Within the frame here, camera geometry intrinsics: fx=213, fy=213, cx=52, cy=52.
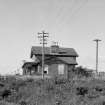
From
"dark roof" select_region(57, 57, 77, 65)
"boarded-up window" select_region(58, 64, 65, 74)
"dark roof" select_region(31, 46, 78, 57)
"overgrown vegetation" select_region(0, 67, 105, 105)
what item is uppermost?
"dark roof" select_region(31, 46, 78, 57)

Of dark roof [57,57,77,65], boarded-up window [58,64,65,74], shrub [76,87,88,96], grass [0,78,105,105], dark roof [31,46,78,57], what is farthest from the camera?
dark roof [31,46,78,57]

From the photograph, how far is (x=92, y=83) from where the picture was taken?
106ft

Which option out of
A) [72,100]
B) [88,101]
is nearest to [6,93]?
[72,100]

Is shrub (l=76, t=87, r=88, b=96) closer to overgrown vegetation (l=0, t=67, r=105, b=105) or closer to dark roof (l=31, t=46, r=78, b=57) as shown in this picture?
overgrown vegetation (l=0, t=67, r=105, b=105)

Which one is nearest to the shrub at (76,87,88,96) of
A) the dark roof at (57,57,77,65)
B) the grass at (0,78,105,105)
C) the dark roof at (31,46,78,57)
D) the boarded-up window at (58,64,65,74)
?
the grass at (0,78,105,105)

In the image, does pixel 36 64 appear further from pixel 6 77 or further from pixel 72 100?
pixel 72 100

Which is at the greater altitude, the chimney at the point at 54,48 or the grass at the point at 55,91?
the chimney at the point at 54,48

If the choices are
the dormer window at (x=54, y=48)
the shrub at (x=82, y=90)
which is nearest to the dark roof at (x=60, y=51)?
the dormer window at (x=54, y=48)

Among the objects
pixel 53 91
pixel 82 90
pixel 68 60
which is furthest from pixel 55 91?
pixel 68 60

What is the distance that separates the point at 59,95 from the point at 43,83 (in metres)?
5.08

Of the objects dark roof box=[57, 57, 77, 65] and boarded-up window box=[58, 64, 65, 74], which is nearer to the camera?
boarded-up window box=[58, 64, 65, 74]

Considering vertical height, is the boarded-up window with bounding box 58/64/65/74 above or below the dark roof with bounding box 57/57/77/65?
below

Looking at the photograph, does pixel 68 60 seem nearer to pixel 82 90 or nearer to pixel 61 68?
pixel 61 68

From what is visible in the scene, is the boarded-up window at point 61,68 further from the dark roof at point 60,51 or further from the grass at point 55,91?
the grass at point 55,91
